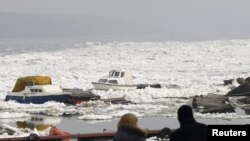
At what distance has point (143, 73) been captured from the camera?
5503 cm

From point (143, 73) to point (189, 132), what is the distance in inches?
1884

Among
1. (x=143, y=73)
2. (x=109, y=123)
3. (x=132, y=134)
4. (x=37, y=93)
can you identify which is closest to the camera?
(x=132, y=134)

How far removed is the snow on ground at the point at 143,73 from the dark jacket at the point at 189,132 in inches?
655

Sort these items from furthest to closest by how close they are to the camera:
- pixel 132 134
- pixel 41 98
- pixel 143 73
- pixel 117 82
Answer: pixel 143 73 → pixel 117 82 → pixel 41 98 → pixel 132 134

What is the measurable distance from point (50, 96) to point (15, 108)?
2.58 metres

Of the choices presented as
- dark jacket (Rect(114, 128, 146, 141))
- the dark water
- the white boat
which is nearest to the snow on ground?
the dark water

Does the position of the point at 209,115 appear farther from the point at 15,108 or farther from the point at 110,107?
the point at 15,108

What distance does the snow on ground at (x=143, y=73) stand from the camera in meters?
28.1

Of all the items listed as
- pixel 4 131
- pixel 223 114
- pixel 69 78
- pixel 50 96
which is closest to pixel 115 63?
pixel 69 78

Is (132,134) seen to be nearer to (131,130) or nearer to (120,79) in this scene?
(131,130)

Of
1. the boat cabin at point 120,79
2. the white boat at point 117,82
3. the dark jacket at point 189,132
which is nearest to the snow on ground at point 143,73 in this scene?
the white boat at point 117,82

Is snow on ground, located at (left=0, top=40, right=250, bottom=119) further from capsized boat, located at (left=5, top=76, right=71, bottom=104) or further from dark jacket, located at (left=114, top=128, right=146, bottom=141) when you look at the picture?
dark jacket, located at (left=114, top=128, right=146, bottom=141)

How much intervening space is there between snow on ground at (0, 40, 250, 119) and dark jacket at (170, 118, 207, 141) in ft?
54.6

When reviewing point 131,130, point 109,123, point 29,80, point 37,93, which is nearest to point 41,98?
point 37,93
